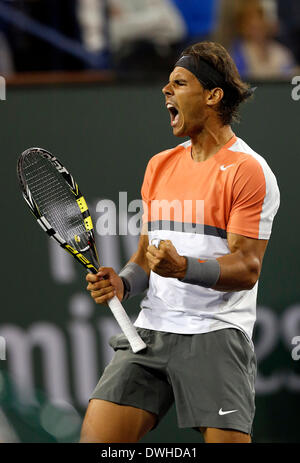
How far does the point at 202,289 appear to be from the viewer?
8.39ft

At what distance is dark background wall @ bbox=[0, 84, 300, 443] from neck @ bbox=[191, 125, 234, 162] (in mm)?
1020

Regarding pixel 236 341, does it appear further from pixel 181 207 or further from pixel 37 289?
pixel 37 289

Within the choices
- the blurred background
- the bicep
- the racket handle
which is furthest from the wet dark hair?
the blurred background

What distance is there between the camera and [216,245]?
2533mm

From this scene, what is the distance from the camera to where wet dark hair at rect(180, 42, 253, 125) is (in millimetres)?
2584

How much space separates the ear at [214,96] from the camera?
2592mm

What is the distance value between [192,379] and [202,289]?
0.29 metres

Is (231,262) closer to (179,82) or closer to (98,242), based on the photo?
(179,82)

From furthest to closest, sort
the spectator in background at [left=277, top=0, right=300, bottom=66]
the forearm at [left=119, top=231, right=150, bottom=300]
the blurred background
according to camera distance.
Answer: the spectator in background at [left=277, top=0, right=300, bottom=66]
the blurred background
the forearm at [left=119, top=231, right=150, bottom=300]

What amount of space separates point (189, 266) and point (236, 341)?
36 centimetres

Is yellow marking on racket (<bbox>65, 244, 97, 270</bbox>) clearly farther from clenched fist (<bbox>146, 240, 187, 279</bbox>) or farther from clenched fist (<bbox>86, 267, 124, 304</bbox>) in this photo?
clenched fist (<bbox>146, 240, 187, 279</bbox>)

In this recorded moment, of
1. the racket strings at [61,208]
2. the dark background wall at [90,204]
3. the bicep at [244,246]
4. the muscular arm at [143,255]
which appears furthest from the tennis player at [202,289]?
the dark background wall at [90,204]

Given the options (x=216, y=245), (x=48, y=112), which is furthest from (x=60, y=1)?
(x=216, y=245)

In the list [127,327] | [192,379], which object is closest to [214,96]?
[127,327]
